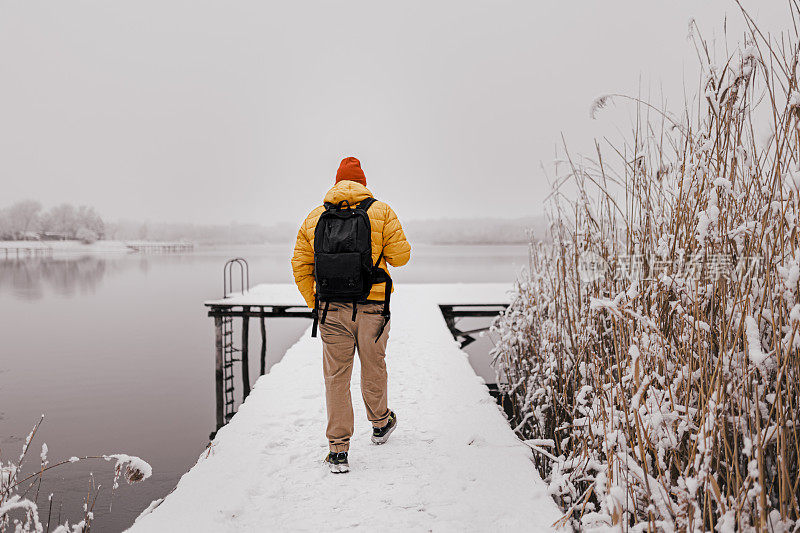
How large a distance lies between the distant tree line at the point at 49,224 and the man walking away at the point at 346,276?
125 meters

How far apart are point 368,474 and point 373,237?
4.68 feet

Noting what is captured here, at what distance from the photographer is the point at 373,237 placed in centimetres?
319

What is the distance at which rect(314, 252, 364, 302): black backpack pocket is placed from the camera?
308 cm

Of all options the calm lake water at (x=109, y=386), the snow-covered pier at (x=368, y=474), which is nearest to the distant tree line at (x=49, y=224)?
the calm lake water at (x=109, y=386)

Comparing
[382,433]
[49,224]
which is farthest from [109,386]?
[49,224]

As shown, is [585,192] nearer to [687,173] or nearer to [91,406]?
[687,173]

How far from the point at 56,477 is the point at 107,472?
0.92 m

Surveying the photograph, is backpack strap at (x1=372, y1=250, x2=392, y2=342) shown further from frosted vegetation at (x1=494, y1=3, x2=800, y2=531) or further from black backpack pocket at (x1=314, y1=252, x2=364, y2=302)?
frosted vegetation at (x1=494, y1=3, x2=800, y2=531)

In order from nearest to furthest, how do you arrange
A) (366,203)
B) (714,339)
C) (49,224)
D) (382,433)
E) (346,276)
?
(714,339)
(346,276)
(366,203)
(382,433)
(49,224)

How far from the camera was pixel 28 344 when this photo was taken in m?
24.2

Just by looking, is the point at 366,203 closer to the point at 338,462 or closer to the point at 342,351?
the point at 342,351

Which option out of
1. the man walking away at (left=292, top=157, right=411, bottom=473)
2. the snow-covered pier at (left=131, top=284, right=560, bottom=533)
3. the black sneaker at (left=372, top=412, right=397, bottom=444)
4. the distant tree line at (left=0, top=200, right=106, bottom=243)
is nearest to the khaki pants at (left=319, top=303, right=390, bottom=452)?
the man walking away at (left=292, top=157, right=411, bottom=473)

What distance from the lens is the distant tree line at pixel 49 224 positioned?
105 m

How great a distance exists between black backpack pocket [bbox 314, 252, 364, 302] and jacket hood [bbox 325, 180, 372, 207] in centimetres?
33
